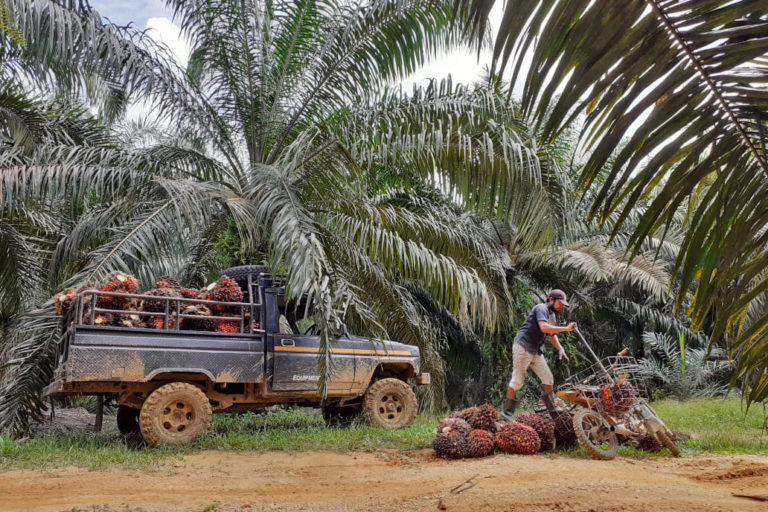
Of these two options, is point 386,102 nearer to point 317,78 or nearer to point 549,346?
point 317,78

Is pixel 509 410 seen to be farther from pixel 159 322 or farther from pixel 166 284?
pixel 166 284

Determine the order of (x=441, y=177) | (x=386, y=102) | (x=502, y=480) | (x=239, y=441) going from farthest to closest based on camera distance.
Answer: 1. (x=386, y=102)
2. (x=441, y=177)
3. (x=239, y=441)
4. (x=502, y=480)

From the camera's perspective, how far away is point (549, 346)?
1609 centimetres

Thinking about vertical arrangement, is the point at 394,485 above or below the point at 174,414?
below

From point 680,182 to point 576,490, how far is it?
463 cm

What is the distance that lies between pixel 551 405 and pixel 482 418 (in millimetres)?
1086

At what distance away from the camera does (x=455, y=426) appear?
798 centimetres

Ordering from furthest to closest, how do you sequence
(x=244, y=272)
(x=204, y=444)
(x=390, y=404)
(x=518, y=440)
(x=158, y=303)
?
(x=390, y=404) < (x=244, y=272) < (x=158, y=303) < (x=204, y=444) < (x=518, y=440)

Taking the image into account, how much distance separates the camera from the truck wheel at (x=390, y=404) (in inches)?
405

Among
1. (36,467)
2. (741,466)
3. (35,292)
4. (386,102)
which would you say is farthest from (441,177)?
(35,292)

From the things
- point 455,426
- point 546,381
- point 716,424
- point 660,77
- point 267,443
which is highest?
point 660,77

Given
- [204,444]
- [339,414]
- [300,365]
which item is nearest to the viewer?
[204,444]

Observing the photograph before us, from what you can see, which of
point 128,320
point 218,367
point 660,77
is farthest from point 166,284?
point 660,77

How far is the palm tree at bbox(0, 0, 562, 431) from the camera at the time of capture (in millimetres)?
9070
